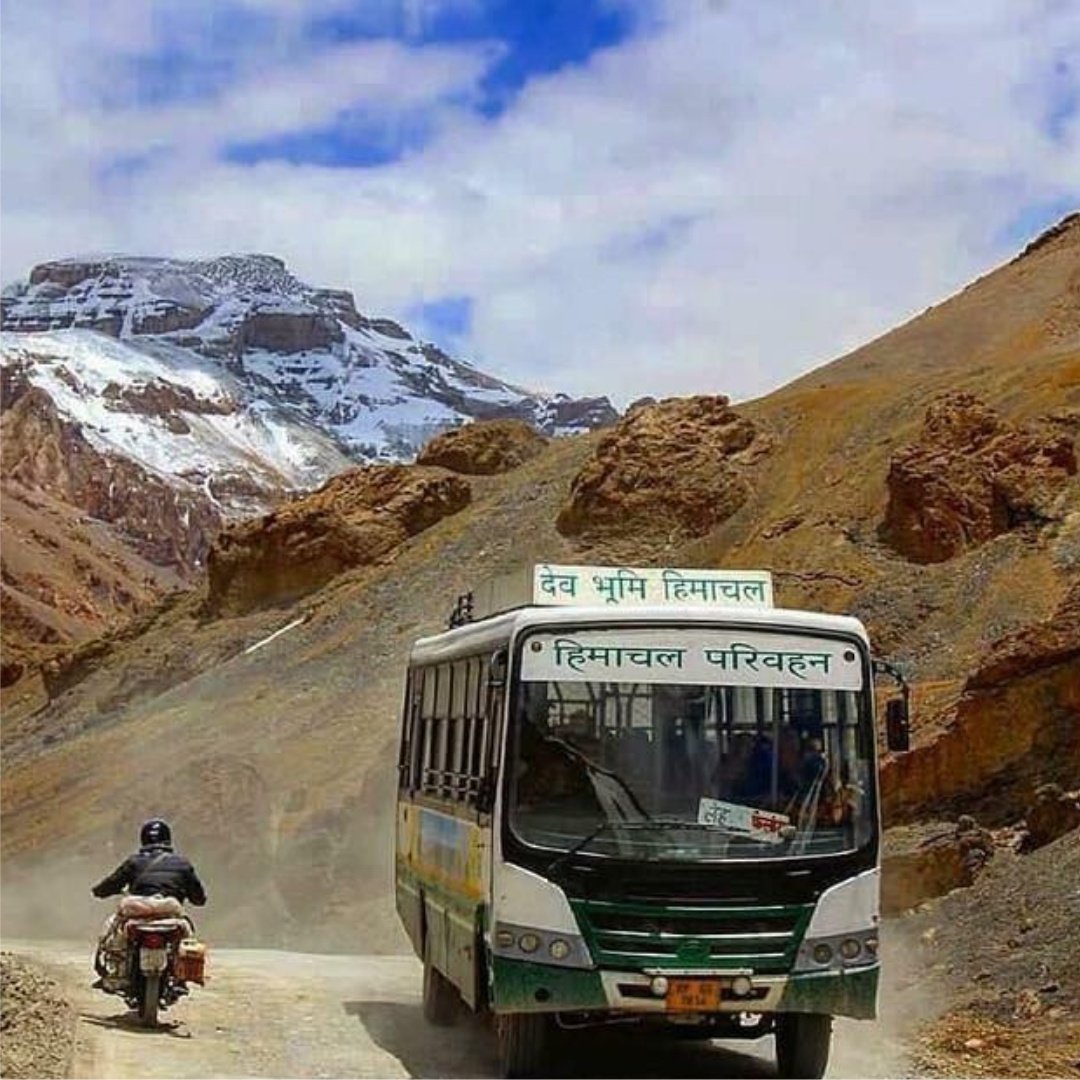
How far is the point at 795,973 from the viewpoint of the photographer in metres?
11.6

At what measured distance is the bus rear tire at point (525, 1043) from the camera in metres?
12.1

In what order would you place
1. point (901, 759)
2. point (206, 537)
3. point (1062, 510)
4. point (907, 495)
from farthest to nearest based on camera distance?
point (206, 537), point (907, 495), point (1062, 510), point (901, 759)

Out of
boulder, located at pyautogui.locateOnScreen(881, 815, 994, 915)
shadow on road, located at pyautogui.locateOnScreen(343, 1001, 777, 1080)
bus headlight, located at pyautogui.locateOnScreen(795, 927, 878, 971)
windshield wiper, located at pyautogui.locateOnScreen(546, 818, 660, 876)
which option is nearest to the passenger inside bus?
windshield wiper, located at pyautogui.locateOnScreen(546, 818, 660, 876)

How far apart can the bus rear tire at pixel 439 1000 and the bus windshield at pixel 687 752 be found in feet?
11.7

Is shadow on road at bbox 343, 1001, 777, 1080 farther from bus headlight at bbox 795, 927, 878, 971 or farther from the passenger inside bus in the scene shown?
the passenger inside bus

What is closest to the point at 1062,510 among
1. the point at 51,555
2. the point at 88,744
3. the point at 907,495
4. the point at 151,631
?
the point at 907,495

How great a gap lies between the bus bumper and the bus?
12 mm

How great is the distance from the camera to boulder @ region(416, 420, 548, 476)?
70.4m

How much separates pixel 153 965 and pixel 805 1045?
4.80m

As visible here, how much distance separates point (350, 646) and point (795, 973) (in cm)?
4212

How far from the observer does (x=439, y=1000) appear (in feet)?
49.6

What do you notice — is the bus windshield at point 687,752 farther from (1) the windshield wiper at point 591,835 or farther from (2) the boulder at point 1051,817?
(2) the boulder at point 1051,817

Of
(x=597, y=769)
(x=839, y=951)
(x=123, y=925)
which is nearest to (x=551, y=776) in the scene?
(x=597, y=769)

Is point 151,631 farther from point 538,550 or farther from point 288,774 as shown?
point 288,774
